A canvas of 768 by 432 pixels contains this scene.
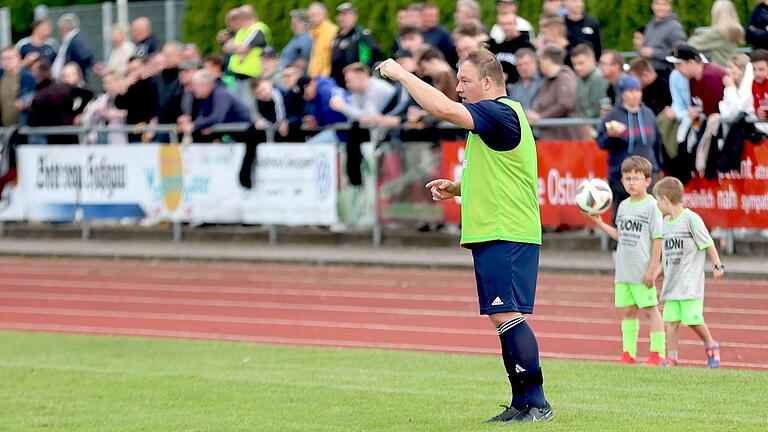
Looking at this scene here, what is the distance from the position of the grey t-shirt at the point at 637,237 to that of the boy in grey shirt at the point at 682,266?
0.31 feet

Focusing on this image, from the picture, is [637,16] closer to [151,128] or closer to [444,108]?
[151,128]

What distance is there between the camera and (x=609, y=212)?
57.7ft

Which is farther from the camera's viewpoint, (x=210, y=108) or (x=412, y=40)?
(x=210, y=108)

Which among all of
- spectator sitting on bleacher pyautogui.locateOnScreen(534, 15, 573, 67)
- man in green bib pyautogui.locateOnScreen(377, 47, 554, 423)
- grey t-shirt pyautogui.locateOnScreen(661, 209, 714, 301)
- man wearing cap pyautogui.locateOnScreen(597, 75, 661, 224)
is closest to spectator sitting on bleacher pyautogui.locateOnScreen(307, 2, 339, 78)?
spectator sitting on bleacher pyautogui.locateOnScreen(534, 15, 573, 67)

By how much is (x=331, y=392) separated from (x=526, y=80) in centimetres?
904

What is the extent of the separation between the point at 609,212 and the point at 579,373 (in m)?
6.85

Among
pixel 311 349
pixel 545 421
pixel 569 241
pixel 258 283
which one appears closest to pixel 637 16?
pixel 569 241

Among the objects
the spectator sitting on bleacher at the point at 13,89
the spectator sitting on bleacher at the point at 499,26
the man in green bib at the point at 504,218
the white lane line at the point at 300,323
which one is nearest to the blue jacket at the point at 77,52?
the spectator sitting on bleacher at the point at 13,89

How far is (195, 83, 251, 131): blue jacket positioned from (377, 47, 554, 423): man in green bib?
13.1m

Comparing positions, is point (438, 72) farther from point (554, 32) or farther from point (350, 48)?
point (350, 48)

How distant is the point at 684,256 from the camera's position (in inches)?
457

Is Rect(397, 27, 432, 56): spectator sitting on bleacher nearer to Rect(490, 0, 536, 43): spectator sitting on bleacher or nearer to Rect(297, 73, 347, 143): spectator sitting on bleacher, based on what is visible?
Rect(490, 0, 536, 43): spectator sitting on bleacher

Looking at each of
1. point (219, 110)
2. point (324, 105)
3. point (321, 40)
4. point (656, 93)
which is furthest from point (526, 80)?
point (219, 110)

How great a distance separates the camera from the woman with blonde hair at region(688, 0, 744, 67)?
17781 millimetres
